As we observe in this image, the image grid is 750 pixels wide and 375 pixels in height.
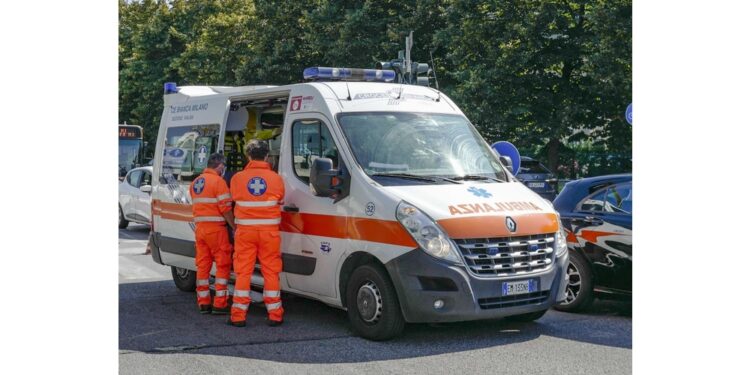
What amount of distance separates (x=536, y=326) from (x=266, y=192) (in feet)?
8.94

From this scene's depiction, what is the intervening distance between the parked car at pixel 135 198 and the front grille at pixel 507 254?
41.9ft

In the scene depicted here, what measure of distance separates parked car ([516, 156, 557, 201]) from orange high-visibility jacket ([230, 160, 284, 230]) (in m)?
12.4

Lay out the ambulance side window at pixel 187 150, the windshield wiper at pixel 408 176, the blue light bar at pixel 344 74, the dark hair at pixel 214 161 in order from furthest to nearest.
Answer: the ambulance side window at pixel 187 150
the blue light bar at pixel 344 74
the dark hair at pixel 214 161
the windshield wiper at pixel 408 176

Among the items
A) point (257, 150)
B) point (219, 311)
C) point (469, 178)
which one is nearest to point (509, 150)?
point (469, 178)

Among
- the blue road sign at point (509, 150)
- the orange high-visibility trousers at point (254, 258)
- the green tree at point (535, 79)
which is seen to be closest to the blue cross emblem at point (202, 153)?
the orange high-visibility trousers at point (254, 258)

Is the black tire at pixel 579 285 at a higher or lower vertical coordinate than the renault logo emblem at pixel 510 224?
lower

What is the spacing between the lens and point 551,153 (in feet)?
84.9

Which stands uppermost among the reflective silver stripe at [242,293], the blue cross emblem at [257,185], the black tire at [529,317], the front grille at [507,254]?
the blue cross emblem at [257,185]

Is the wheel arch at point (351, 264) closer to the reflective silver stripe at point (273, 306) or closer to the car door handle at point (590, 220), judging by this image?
the reflective silver stripe at point (273, 306)

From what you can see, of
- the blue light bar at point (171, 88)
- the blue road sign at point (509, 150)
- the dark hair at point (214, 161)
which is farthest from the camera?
the blue light bar at point (171, 88)

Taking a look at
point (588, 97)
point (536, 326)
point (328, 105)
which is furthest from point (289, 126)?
point (588, 97)

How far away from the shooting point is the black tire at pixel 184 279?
33.9ft

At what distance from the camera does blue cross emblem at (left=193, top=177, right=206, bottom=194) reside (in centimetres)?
868
